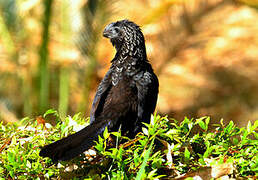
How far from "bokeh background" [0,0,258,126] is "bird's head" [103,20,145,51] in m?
2.73

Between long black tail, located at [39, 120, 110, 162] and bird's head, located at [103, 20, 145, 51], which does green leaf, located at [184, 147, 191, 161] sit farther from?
bird's head, located at [103, 20, 145, 51]

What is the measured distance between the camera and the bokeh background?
19.3ft

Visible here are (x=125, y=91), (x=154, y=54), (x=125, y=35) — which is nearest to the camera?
(x=125, y=91)

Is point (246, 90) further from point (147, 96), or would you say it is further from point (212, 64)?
point (147, 96)

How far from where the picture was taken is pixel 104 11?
18.6 feet

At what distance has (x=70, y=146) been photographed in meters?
1.88

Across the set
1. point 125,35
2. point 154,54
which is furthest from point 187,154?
point 154,54

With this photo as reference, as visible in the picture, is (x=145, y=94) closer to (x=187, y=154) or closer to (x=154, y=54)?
(x=187, y=154)

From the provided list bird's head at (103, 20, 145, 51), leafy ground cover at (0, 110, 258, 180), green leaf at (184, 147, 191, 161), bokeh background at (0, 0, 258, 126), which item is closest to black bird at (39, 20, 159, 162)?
bird's head at (103, 20, 145, 51)

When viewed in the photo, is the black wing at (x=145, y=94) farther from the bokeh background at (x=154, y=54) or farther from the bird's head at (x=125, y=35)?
the bokeh background at (x=154, y=54)

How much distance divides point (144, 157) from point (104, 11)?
413 cm

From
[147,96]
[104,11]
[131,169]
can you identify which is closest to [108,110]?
[147,96]

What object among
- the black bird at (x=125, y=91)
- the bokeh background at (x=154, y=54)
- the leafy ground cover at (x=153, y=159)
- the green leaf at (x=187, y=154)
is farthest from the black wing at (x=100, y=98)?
the bokeh background at (x=154, y=54)

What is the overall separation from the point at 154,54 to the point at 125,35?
318 centimetres
